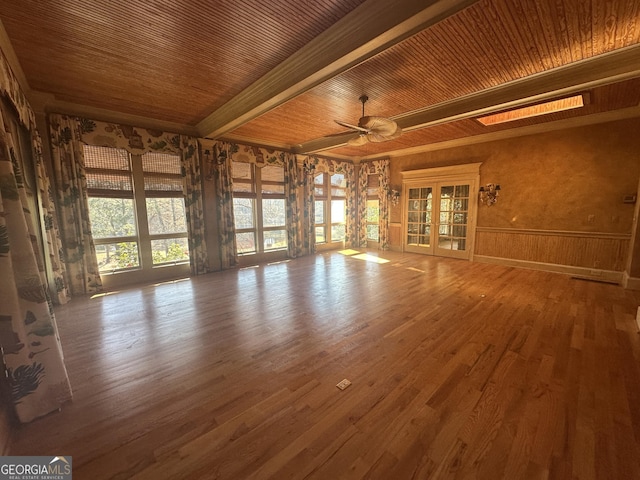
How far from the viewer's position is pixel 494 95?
337cm

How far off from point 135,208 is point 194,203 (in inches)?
37.3

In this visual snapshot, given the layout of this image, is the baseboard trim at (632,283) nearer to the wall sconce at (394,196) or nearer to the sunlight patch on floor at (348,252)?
the wall sconce at (394,196)

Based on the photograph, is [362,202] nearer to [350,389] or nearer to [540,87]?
[540,87]

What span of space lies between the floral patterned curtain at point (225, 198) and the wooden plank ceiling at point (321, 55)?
3.47 ft

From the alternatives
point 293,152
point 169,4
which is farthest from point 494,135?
point 169,4

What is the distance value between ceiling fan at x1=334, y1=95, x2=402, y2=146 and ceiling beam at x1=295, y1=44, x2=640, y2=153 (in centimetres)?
89

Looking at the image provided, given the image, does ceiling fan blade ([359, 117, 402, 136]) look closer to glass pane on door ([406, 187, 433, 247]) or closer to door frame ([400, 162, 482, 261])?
door frame ([400, 162, 482, 261])

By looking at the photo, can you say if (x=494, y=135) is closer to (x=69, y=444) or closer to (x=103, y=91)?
(x=103, y=91)

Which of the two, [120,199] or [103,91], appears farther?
[120,199]

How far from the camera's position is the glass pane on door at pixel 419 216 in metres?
6.73

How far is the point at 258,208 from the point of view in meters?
5.93

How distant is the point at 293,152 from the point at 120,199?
12.3 feet

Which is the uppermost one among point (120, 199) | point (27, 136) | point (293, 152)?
point (293, 152)

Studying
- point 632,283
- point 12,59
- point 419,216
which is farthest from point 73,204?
point 632,283
